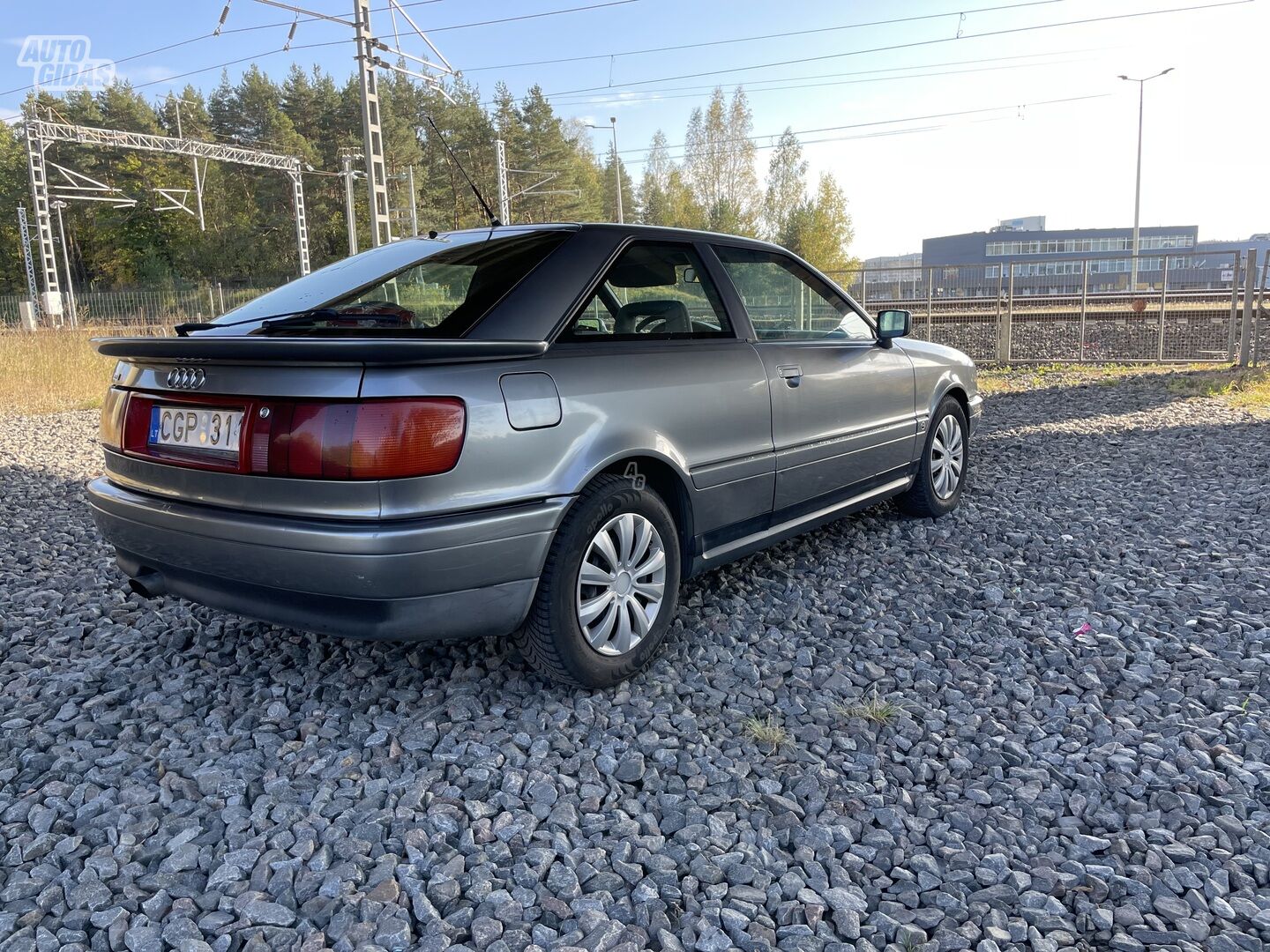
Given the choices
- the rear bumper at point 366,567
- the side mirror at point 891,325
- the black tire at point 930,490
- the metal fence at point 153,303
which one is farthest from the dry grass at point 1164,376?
the metal fence at point 153,303

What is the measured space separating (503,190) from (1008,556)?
3033 cm

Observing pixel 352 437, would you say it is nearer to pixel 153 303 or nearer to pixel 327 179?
pixel 153 303

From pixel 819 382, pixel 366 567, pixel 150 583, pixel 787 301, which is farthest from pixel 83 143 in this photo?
pixel 366 567

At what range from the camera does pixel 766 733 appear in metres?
2.87

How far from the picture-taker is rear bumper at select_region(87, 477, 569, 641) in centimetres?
254

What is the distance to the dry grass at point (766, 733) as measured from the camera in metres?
2.84

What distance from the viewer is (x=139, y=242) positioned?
67000mm

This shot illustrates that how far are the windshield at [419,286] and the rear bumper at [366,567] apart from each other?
665mm

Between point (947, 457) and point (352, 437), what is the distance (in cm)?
405

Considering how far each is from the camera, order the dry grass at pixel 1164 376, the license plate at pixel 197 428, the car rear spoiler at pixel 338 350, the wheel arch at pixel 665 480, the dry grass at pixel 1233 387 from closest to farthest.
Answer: the car rear spoiler at pixel 338 350 → the license plate at pixel 197 428 → the wheel arch at pixel 665 480 → the dry grass at pixel 1233 387 → the dry grass at pixel 1164 376

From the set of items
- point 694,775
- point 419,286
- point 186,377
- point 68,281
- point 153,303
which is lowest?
point 694,775

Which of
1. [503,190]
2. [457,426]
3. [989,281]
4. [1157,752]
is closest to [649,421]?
[457,426]

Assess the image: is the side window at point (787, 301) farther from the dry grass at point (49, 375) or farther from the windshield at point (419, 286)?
the dry grass at point (49, 375)

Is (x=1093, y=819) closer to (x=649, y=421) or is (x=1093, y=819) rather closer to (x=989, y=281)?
(x=649, y=421)
